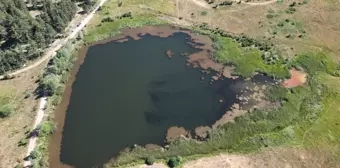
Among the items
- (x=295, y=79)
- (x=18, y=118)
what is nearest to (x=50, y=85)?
(x=18, y=118)

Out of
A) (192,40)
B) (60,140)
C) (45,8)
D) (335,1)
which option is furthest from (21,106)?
(335,1)

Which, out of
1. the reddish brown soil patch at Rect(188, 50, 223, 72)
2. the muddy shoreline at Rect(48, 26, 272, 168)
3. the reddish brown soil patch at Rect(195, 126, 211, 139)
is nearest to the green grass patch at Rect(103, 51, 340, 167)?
the reddish brown soil patch at Rect(195, 126, 211, 139)

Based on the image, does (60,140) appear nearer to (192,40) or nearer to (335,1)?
(192,40)

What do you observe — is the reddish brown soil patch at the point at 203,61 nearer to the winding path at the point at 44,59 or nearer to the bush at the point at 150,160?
the bush at the point at 150,160

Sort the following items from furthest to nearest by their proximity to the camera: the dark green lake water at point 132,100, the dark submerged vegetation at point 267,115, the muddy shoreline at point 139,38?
the dark green lake water at point 132,100 < the muddy shoreline at point 139,38 < the dark submerged vegetation at point 267,115

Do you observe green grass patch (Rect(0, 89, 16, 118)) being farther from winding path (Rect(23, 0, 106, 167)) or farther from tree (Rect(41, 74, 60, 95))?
tree (Rect(41, 74, 60, 95))

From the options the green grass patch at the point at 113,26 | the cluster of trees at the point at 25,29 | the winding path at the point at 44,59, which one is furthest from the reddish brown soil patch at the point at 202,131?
the cluster of trees at the point at 25,29
